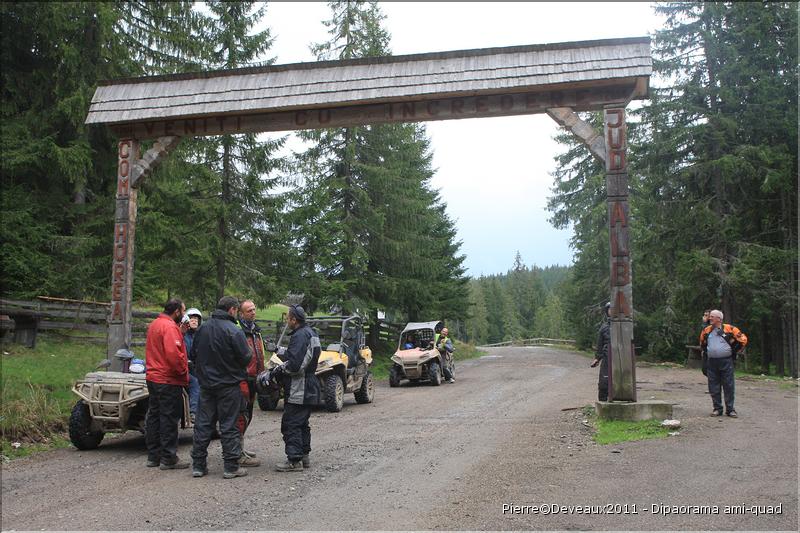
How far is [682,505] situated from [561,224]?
1129 inches

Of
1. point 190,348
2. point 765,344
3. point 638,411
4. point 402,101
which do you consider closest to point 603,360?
point 638,411

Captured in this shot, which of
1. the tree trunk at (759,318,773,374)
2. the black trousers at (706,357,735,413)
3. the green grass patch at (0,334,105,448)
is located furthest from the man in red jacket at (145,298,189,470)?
the tree trunk at (759,318,773,374)


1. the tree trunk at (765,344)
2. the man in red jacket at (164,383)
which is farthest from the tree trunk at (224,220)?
the tree trunk at (765,344)

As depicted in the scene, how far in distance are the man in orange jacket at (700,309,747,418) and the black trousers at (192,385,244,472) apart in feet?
23.9

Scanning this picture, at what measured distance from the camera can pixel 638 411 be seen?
9.30 m

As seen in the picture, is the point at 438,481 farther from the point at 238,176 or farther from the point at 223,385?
the point at 238,176

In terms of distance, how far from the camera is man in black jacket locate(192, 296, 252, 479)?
6.64m

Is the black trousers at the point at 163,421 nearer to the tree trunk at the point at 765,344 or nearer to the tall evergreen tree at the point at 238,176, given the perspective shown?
the tall evergreen tree at the point at 238,176

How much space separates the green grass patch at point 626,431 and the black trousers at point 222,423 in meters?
4.50

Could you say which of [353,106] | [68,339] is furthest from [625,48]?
[68,339]

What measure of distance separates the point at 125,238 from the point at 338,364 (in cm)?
449

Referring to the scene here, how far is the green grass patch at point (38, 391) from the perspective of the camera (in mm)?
8531

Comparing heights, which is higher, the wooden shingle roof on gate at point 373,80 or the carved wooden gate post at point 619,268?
the wooden shingle roof on gate at point 373,80

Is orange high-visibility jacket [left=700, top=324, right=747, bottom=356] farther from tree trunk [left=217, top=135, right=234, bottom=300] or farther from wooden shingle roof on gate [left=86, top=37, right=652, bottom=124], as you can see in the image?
tree trunk [left=217, top=135, right=234, bottom=300]
